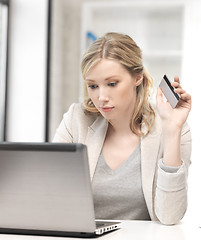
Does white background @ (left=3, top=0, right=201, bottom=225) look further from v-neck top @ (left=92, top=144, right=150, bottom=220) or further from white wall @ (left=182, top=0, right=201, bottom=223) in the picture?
v-neck top @ (left=92, top=144, right=150, bottom=220)

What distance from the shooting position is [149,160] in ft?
5.82

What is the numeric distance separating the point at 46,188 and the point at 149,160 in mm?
590

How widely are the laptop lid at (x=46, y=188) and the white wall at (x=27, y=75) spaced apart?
2.29m

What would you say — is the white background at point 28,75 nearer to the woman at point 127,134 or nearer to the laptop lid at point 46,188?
the woman at point 127,134

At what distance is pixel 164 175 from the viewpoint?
62.0 inches

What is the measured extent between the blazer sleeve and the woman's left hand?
142 mm

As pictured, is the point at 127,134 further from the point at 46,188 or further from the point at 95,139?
the point at 46,188

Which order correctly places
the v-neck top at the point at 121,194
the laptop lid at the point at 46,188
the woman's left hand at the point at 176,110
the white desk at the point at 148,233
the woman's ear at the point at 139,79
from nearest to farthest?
the laptop lid at the point at 46,188 < the white desk at the point at 148,233 < the woman's left hand at the point at 176,110 < the v-neck top at the point at 121,194 < the woman's ear at the point at 139,79

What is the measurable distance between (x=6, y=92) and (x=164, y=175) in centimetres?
225

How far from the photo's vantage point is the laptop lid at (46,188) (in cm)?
123

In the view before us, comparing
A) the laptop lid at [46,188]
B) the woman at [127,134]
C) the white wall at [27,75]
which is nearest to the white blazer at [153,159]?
the woman at [127,134]

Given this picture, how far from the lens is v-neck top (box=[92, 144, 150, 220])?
1.81 m

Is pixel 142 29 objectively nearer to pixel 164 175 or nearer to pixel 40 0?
pixel 40 0

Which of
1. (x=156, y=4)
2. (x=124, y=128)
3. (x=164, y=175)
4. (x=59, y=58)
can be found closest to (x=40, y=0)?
(x=59, y=58)
